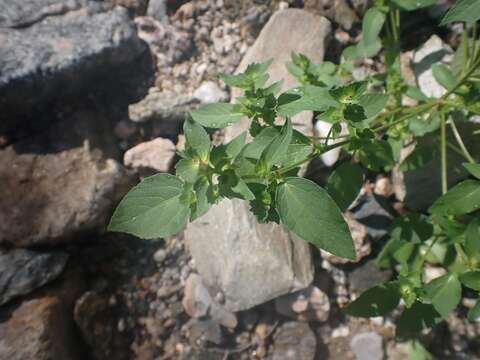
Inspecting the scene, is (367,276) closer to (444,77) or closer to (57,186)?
(444,77)

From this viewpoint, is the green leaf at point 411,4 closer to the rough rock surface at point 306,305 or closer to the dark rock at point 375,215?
the dark rock at point 375,215

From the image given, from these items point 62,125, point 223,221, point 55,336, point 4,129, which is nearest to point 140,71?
point 62,125

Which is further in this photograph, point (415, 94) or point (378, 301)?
point (415, 94)

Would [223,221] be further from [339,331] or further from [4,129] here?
[4,129]

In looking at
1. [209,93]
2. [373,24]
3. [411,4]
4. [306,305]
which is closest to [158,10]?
[209,93]

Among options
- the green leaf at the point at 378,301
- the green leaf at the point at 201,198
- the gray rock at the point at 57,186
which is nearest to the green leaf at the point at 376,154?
the green leaf at the point at 378,301

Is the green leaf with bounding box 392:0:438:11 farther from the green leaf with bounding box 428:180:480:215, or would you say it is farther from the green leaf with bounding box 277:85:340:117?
the green leaf with bounding box 428:180:480:215
